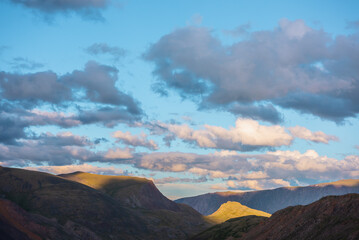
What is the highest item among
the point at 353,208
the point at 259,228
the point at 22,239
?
the point at 353,208

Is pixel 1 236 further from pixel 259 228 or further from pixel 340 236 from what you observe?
pixel 340 236

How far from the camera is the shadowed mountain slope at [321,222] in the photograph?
107 meters

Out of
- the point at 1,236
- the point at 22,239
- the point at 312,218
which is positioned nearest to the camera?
the point at 312,218

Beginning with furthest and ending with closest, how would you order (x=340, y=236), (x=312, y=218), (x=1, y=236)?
(x=1, y=236) < (x=312, y=218) < (x=340, y=236)

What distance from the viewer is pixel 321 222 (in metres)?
123

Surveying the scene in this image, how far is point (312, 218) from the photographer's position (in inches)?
5157

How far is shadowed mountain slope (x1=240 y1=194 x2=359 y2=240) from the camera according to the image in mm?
106519

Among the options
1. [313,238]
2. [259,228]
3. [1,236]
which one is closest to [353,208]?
[313,238]

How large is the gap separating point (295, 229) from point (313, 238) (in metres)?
22.0

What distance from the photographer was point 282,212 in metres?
168

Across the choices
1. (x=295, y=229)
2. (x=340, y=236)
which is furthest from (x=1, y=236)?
(x=340, y=236)

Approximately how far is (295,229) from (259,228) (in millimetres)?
42474

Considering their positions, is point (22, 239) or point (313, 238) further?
point (22, 239)

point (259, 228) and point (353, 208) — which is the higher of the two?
point (353, 208)
